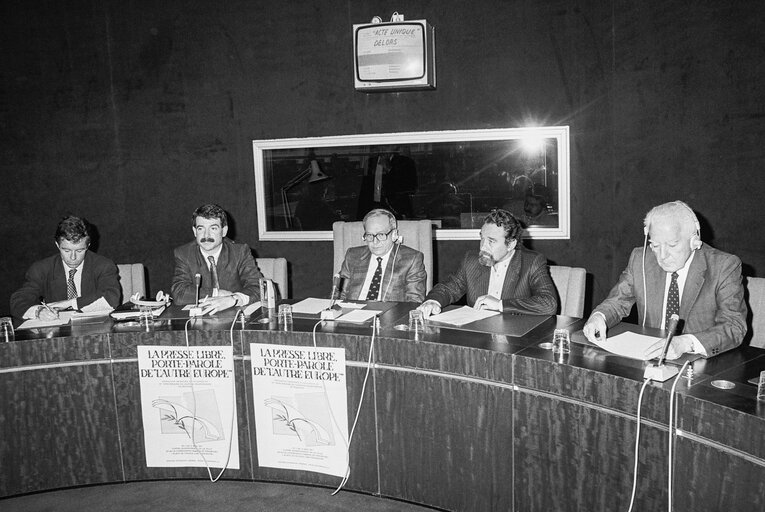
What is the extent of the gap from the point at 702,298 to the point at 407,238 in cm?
176

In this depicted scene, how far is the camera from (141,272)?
3863 mm

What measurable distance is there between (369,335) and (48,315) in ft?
4.84

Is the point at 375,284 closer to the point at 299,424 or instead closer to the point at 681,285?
the point at 299,424

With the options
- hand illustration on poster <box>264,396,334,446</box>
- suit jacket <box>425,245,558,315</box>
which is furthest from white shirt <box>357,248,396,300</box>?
hand illustration on poster <box>264,396,334,446</box>

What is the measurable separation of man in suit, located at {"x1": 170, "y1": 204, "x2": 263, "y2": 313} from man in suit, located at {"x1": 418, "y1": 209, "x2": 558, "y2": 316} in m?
1.01

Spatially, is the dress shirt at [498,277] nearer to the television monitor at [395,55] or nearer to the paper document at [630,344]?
the paper document at [630,344]

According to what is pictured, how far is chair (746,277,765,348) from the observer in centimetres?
273

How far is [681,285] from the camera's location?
264 cm

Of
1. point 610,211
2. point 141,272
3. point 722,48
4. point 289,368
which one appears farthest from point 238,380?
point 722,48

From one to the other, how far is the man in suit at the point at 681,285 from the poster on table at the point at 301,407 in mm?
1016

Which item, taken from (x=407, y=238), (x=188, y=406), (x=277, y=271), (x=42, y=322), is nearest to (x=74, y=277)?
(x=42, y=322)

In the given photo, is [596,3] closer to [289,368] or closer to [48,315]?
[289,368]

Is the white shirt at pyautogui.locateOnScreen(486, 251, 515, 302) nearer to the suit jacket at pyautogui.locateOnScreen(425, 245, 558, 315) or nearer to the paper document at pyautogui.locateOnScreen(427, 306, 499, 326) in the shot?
the suit jacket at pyautogui.locateOnScreen(425, 245, 558, 315)

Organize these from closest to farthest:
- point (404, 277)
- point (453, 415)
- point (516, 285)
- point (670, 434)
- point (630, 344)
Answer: point (670, 434) → point (630, 344) → point (453, 415) → point (516, 285) → point (404, 277)
